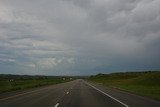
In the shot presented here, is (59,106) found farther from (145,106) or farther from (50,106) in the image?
(145,106)

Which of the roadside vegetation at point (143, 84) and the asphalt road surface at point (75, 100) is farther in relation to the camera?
the roadside vegetation at point (143, 84)

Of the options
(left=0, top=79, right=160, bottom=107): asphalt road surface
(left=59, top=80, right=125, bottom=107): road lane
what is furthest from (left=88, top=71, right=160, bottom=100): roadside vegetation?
(left=59, top=80, right=125, bottom=107): road lane

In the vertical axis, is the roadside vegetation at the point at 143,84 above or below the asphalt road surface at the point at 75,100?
above

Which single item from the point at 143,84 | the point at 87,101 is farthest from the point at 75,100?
the point at 143,84

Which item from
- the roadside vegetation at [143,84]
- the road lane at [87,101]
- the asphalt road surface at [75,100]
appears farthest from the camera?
the roadside vegetation at [143,84]

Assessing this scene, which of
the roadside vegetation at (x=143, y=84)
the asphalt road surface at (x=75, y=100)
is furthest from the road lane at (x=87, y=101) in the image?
the roadside vegetation at (x=143, y=84)

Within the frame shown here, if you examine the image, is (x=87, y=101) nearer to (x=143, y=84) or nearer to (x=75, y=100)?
(x=75, y=100)

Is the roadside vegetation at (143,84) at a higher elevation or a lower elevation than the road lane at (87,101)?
higher

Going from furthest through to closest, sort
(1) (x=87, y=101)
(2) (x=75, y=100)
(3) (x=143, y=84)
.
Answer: (3) (x=143, y=84) < (2) (x=75, y=100) < (1) (x=87, y=101)

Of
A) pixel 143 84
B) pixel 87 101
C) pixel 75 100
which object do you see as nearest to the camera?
pixel 87 101

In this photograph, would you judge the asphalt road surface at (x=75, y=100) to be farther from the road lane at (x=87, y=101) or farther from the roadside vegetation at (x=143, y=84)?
the roadside vegetation at (x=143, y=84)

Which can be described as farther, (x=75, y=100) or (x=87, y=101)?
(x=75, y=100)

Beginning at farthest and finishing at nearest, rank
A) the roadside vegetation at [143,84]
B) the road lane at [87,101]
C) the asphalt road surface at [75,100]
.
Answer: the roadside vegetation at [143,84], the asphalt road surface at [75,100], the road lane at [87,101]

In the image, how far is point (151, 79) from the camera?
78000 millimetres
